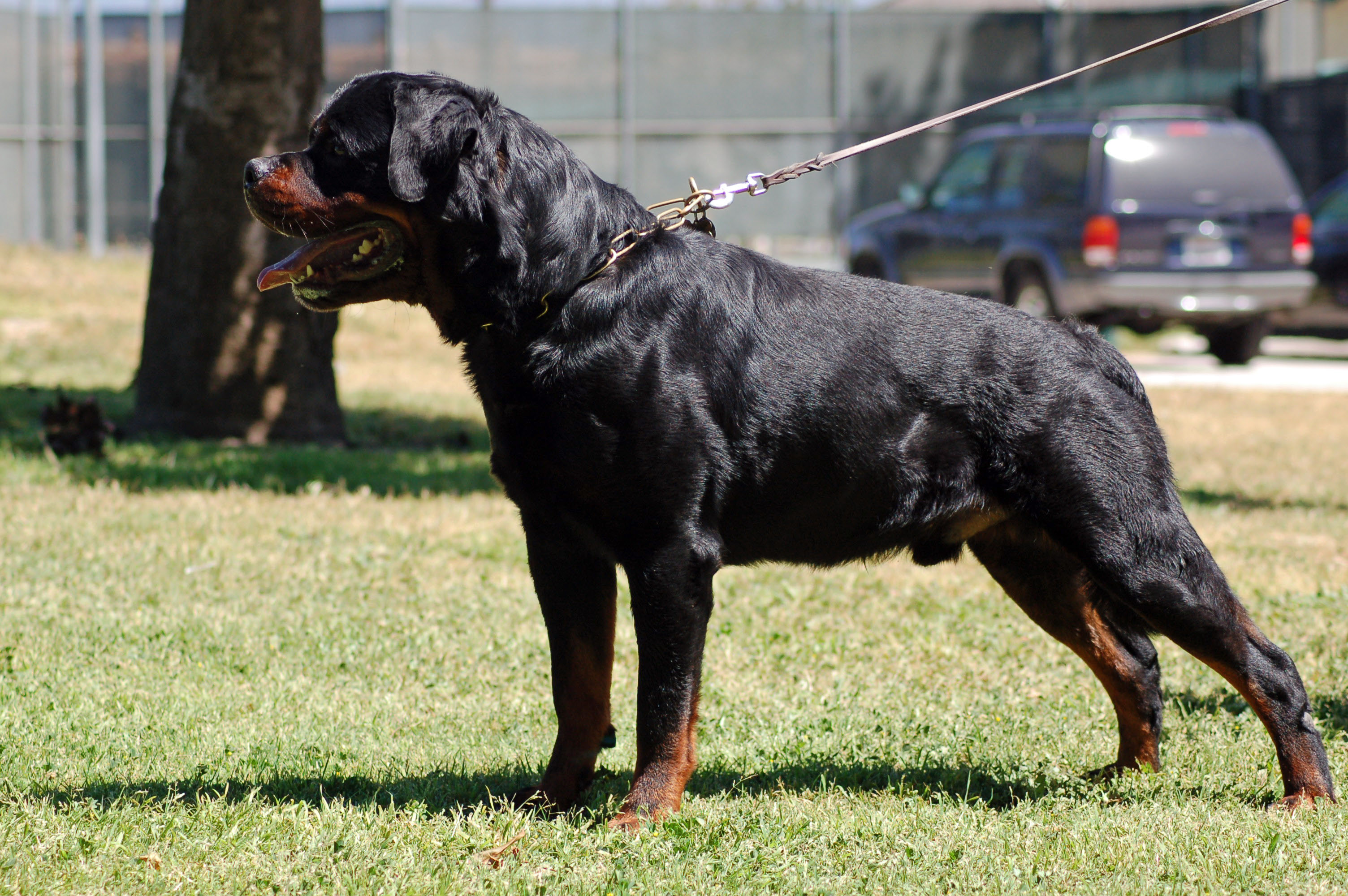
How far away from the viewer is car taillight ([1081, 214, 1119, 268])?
14070 mm

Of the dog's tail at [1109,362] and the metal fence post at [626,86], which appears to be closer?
the dog's tail at [1109,362]

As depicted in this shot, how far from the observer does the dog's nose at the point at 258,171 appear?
3537 mm

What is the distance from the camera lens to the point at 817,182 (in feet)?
72.1

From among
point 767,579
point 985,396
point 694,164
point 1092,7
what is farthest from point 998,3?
point 985,396

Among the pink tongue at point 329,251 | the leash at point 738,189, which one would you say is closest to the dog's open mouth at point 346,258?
the pink tongue at point 329,251

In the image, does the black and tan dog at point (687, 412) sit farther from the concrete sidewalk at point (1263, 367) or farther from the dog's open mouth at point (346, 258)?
the concrete sidewalk at point (1263, 367)

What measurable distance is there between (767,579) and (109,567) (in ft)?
9.87

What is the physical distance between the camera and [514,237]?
3520mm

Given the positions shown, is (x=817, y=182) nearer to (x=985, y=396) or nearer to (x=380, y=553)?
(x=380, y=553)

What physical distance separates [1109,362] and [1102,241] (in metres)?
10.6

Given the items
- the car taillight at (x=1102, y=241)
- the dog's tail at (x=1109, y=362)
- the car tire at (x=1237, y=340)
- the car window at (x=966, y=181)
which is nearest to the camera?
the dog's tail at (x=1109, y=362)

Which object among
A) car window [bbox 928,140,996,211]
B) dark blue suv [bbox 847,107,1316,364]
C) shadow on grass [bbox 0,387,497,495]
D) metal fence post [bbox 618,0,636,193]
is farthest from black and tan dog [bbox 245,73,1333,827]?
metal fence post [bbox 618,0,636,193]

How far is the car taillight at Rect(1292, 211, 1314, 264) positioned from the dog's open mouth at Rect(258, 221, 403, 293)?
13177 millimetres

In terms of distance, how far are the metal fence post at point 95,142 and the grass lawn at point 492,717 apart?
14151mm
